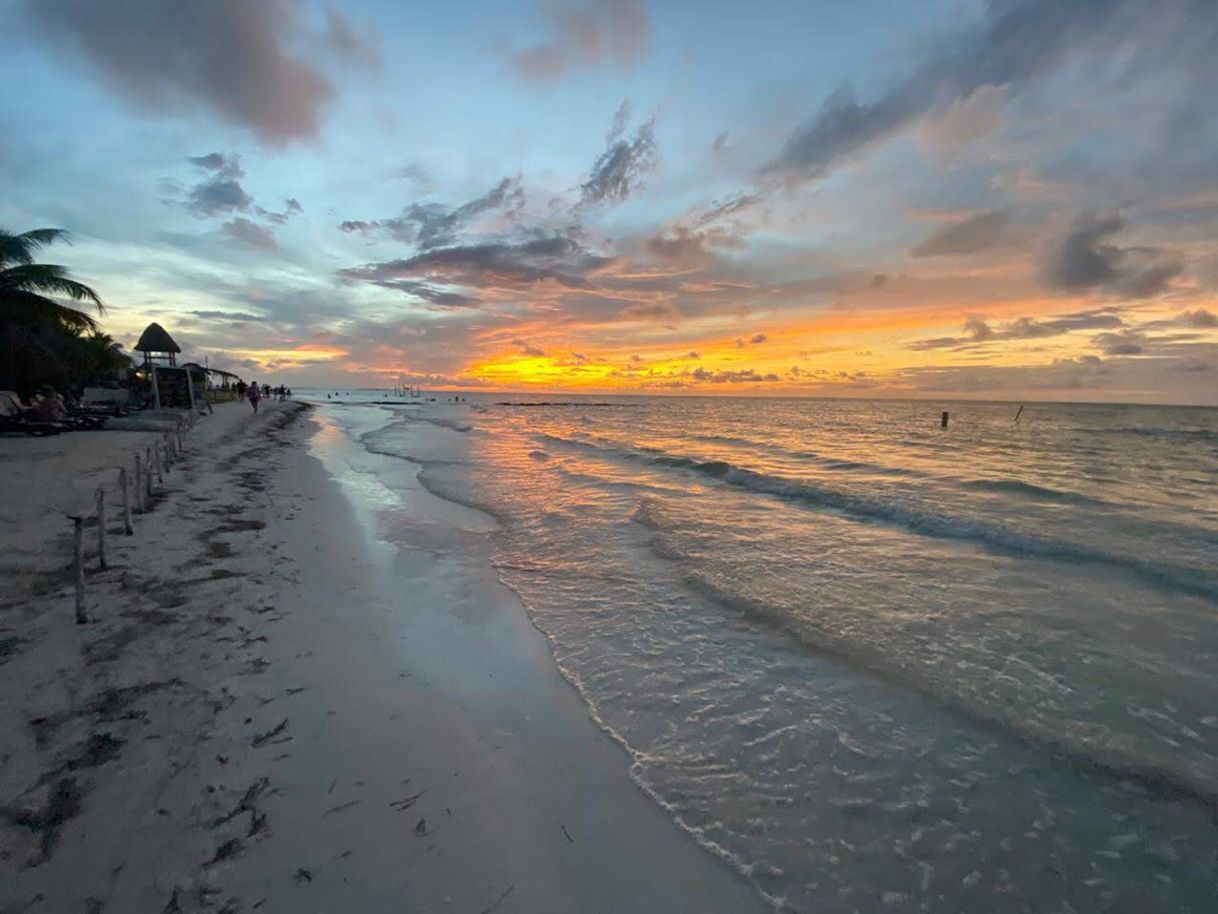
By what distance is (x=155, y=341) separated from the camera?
110 ft

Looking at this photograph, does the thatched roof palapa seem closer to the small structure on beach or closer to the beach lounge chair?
the small structure on beach

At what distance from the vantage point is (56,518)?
9945 millimetres

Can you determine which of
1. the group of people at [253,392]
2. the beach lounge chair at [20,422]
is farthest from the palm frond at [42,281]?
the group of people at [253,392]

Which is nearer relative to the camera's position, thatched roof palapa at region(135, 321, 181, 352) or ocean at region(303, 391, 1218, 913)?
ocean at region(303, 391, 1218, 913)

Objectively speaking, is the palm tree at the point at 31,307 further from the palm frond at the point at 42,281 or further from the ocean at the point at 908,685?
the ocean at the point at 908,685

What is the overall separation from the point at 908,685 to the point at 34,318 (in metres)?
37.9

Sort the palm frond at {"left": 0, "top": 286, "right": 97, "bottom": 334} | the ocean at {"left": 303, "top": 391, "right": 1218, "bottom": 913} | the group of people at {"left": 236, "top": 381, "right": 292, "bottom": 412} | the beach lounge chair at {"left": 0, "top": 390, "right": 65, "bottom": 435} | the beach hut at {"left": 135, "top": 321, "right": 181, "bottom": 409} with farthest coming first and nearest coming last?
the group of people at {"left": 236, "top": 381, "right": 292, "bottom": 412} → the beach hut at {"left": 135, "top": 321, "right": 181, "bottom": 409} → the palm frond at {"left": 0, "top": 286, "right": 97, "bottom": 334} → the beach lounge chair at {"left": 0, "top": 390, "right": 65, "bottom": 435} → the ocean at {"left": 303, "top": 391, "right": 1218, "bottom": 913}

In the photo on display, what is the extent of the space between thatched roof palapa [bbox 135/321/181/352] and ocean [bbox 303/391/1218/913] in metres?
29.6

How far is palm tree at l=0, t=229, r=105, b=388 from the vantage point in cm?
2492

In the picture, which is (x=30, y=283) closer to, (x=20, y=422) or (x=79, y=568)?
(x=20, y=422)

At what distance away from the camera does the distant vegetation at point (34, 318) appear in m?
25.0

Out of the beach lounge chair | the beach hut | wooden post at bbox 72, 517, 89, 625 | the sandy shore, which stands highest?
the beach hut

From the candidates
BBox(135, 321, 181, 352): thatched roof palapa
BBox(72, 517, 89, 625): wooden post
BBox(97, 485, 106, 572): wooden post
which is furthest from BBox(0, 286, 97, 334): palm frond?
BBox(72, 517, 89, 625): wooden post

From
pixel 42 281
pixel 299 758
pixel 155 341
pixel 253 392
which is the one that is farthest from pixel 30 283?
pixel 299 758
